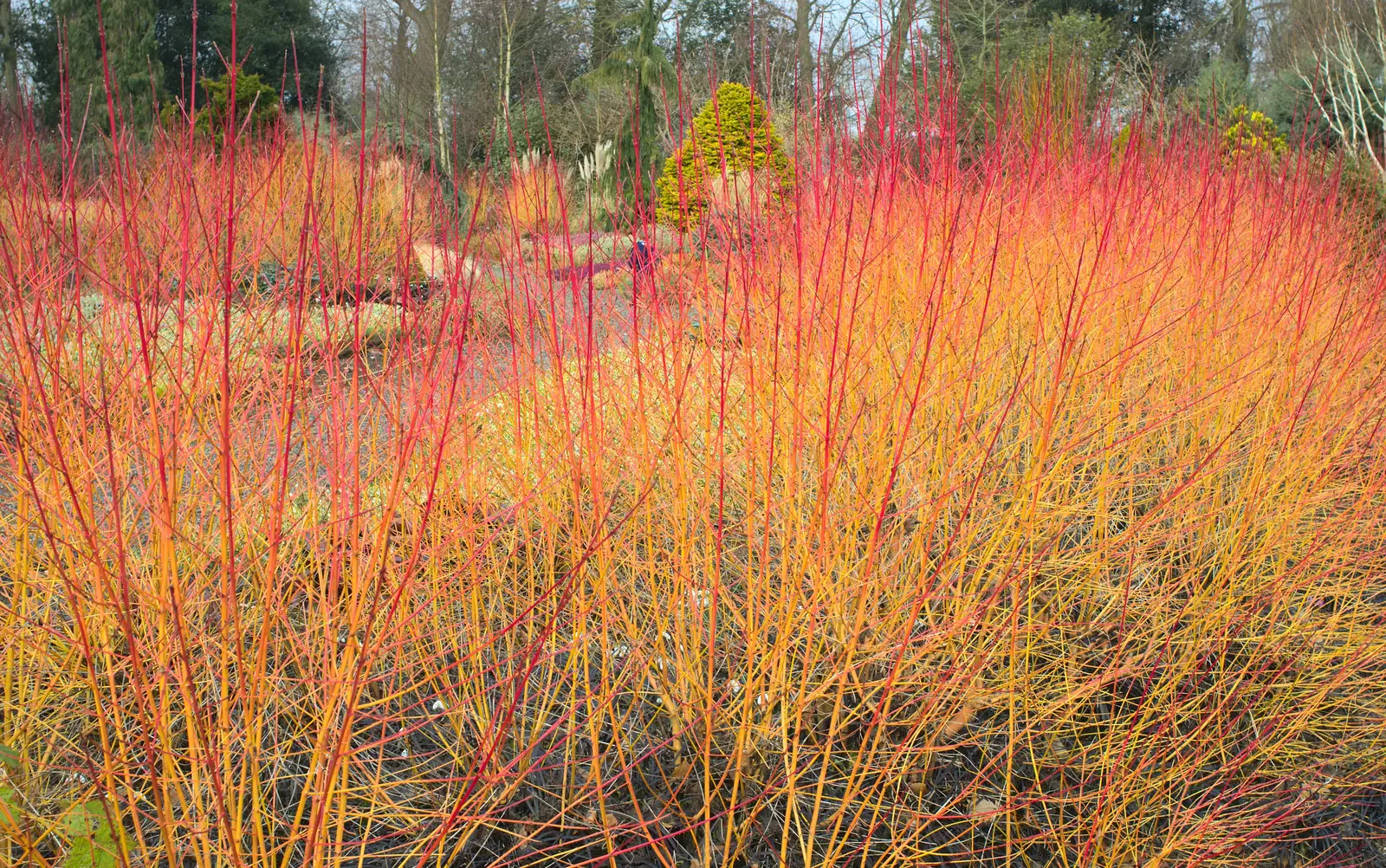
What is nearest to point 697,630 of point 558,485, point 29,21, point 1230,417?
point 558,485

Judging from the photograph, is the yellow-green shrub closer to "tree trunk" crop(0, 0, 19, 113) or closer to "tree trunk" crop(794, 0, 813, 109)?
"tree trunk" crop(794, 0, 813, 109)

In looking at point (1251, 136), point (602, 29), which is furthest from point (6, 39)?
point (1251, 136)

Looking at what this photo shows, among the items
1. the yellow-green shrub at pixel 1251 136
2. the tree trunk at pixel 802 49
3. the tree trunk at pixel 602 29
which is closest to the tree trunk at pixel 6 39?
the tree trunk at pixel 602 29

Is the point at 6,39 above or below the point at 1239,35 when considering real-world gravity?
below

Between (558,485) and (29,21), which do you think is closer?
(558,485)

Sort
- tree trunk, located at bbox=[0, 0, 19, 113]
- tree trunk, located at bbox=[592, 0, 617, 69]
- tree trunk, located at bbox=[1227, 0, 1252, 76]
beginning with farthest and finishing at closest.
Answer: tree trunk, located at bbox=[592, 0, 617, 69], tree trunk, located at bbox=[1227, 0, 1252, 76], tree trunk, located at bbox=[0, 0, 19, 113]

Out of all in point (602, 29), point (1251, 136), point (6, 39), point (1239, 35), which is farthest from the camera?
point (602, 29)

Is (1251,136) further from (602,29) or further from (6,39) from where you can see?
(6,39)

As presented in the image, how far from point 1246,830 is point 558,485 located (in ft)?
5.66

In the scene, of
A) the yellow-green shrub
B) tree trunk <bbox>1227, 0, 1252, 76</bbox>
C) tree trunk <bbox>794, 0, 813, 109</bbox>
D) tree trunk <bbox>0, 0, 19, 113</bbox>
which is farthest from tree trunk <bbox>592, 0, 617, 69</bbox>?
the yellow-green shrub

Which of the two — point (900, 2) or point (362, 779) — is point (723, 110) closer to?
point (900, 2)

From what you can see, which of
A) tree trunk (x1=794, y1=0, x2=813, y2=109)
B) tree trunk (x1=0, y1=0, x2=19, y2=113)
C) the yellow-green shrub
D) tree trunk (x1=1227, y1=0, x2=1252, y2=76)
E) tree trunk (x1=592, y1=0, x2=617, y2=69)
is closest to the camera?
tree trunk (x1=794, y1=0, x2=813, y2=109)

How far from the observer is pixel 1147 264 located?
3465 mm

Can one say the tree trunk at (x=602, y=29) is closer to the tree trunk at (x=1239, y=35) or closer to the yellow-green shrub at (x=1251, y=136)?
the tree trunk at (x=1239, y=35)
